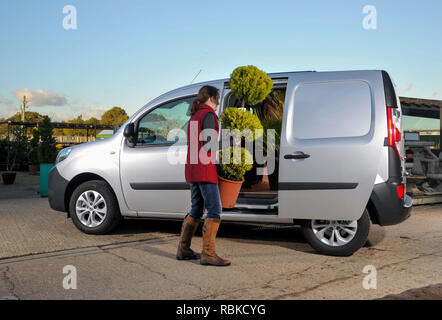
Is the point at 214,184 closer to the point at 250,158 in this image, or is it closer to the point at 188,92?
the point at 250,158

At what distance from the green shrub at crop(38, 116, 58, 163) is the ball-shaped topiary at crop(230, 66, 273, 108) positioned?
19.9 metres

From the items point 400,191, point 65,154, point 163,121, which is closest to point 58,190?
point 65,154

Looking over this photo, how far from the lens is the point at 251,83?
199 inches

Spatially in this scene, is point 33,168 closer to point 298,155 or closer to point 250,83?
point 250,83

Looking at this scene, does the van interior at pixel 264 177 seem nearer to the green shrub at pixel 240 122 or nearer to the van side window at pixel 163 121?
the van side window at pixel 163 121

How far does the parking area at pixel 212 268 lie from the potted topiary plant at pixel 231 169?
716mm

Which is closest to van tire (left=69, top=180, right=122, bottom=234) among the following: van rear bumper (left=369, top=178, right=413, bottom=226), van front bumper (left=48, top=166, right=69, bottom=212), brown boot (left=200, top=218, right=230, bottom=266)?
van front bumper (left=48, top=166, right=69, bottom=212)

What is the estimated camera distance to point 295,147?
197 inches

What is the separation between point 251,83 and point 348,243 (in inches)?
79.5

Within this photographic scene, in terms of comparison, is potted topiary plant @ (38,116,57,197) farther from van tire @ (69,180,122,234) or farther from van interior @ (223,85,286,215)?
van interior @ (223,85,286,215)

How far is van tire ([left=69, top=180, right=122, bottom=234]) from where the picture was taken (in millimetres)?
6191

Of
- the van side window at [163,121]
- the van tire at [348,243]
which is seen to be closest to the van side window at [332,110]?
the van tire at [348,243]

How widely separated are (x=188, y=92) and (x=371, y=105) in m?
2.33
